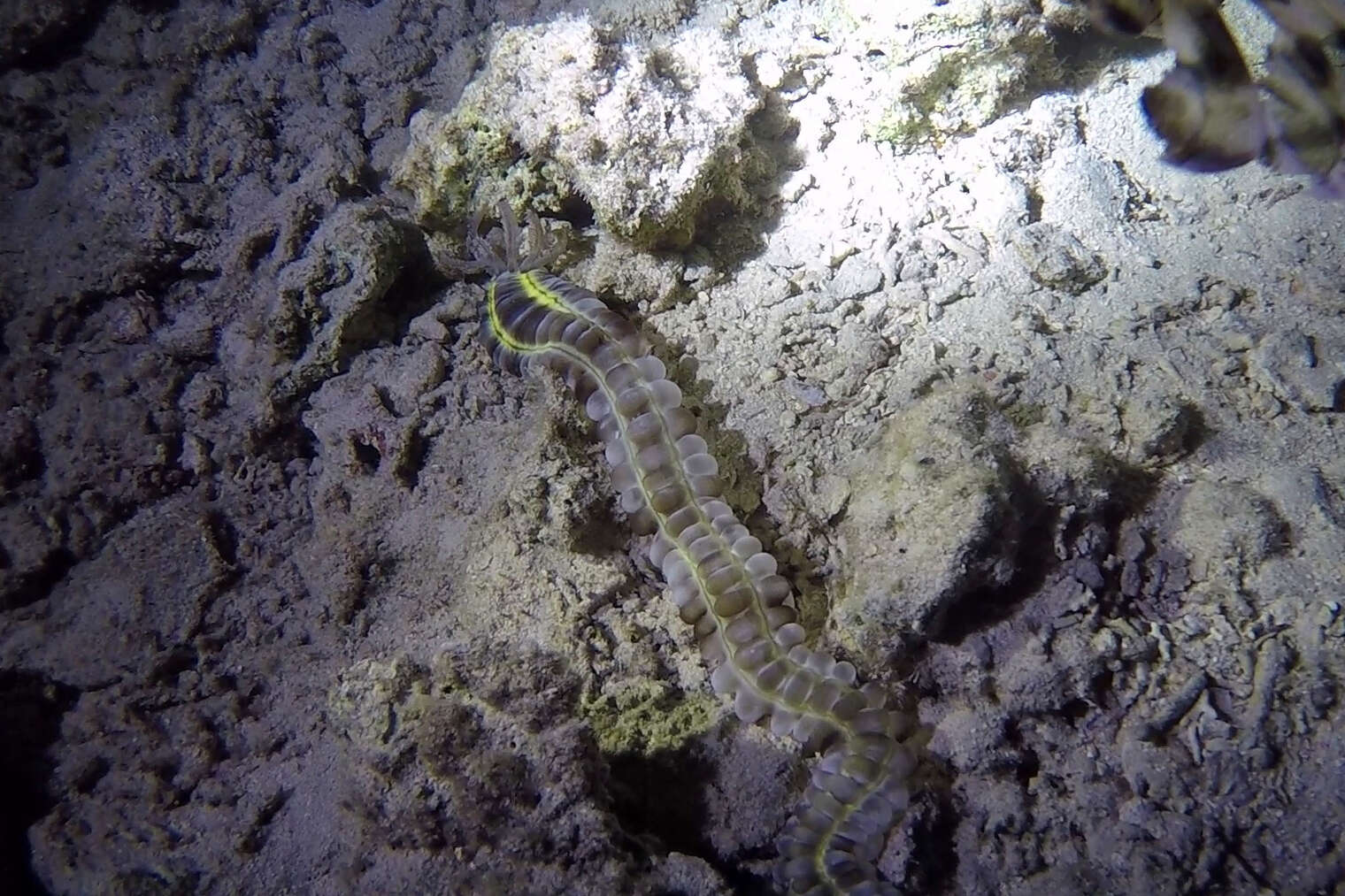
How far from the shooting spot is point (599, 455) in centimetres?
343

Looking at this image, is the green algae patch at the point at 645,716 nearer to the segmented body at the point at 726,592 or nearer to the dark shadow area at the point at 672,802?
the dark shadow area at the point at 672,802

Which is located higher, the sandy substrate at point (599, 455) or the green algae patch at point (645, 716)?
the sandy substrate at point (599, 455)

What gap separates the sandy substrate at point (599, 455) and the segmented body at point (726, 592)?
14 centimetres

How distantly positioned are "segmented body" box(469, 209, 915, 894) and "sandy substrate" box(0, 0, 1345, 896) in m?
0.14

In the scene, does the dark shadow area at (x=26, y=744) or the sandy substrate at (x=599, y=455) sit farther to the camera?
the dark shadow area at (x=26, y=744)

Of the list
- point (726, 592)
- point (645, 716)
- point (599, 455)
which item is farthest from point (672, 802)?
point (599, 455)

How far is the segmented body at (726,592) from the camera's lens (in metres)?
2.66

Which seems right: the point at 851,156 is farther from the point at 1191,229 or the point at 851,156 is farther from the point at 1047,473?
the point at 1047,473

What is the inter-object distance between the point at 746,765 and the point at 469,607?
1.31 metres

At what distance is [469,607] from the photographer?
3.22m

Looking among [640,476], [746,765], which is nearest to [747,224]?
[640,476]

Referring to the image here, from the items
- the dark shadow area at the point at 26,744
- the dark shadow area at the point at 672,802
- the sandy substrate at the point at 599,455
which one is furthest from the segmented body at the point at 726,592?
the dark shadow area at the point at 26,744

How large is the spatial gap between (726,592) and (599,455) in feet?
2.96

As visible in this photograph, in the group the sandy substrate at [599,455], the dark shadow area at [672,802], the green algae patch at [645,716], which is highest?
the sandy substrate at [599,455]
